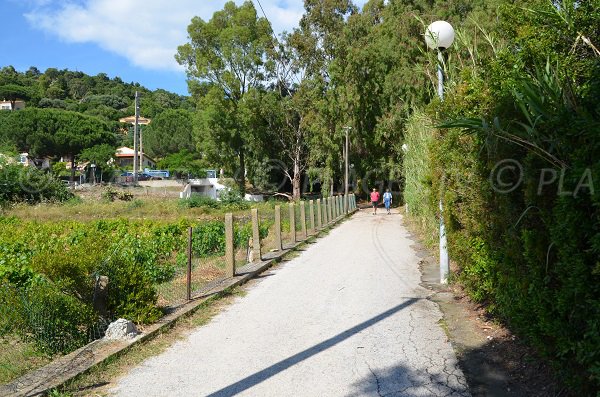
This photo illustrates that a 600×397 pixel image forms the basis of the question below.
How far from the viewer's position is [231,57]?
159 ft

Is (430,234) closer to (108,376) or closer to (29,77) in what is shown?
(108,376)

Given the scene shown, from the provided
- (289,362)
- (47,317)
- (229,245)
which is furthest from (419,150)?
(47,317)

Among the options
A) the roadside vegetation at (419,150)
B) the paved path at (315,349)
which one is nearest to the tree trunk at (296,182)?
the roadside vegetation at (419,150)

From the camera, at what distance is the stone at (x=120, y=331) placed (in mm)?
5926

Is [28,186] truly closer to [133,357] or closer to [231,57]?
[231,57]

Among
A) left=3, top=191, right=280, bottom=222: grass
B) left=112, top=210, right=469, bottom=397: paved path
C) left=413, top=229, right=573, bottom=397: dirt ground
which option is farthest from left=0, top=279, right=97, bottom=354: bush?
left=3, top=191, right=280, bottom=222: grass

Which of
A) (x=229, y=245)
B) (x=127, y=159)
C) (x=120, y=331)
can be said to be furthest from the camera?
(x=127, y=159)

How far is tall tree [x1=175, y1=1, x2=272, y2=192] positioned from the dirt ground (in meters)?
41.2

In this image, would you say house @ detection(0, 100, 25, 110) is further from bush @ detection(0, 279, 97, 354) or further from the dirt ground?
the dirt ground

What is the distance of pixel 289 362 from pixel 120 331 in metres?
2.05

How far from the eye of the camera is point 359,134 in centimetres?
4138

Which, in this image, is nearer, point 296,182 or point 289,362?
point 289,362

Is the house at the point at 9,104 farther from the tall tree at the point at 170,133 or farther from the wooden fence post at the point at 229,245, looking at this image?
the wooden fence post at the point at 229,245

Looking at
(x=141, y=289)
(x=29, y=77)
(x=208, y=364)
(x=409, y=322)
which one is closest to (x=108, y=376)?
(x=208, y=364)
